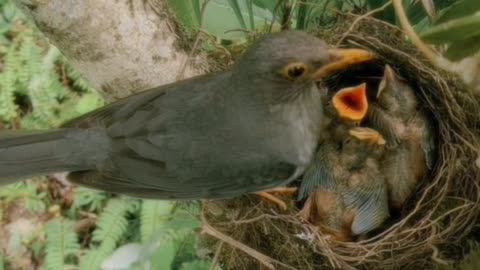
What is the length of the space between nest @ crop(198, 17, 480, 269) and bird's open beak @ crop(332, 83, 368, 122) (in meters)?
0.15

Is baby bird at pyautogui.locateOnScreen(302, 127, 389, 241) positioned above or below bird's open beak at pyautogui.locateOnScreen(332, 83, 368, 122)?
below

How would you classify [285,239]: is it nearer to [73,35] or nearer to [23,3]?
[73,35]

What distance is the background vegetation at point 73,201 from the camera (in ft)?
8.49

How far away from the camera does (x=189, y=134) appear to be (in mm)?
2262

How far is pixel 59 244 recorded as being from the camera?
3.41 meters

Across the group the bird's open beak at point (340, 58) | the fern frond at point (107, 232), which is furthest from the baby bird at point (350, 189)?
the fern frond at point (107, 232)

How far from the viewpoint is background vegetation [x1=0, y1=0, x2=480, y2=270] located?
2.59 meters

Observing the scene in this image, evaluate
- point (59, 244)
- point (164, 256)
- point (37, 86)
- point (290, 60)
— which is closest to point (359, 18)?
point (290, 60)

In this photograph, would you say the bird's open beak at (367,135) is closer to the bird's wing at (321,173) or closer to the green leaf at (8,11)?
the bird's wing at (321,173)

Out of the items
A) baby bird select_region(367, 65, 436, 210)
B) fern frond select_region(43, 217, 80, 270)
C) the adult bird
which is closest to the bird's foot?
the adult bird

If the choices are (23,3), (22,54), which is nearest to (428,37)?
(23,3)

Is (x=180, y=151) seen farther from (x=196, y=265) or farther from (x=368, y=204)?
(x=196, y=265)

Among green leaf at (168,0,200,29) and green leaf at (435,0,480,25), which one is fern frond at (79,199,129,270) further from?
green leaf at (435,0,480,25)

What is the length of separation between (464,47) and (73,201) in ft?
8.01
